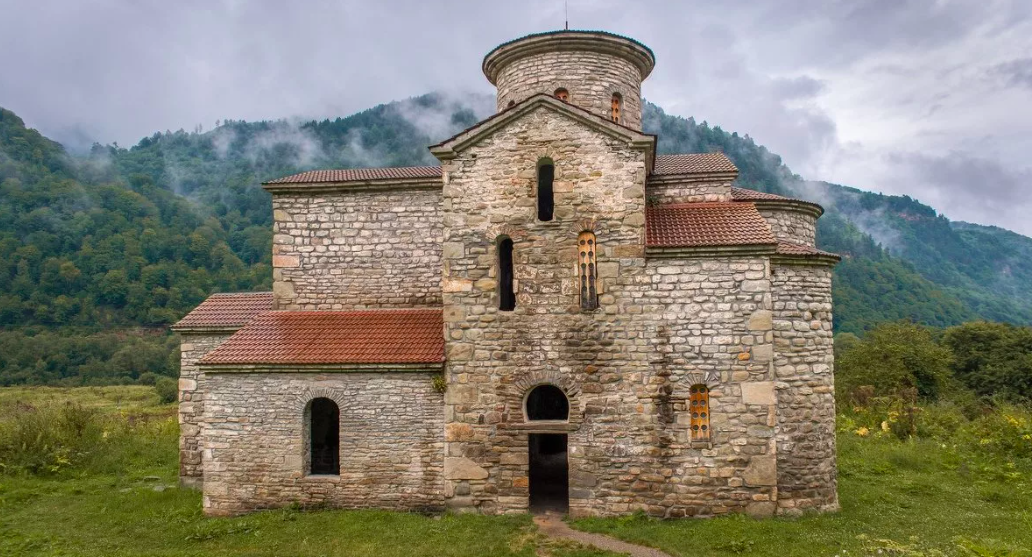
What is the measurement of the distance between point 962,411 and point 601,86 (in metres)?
19.4

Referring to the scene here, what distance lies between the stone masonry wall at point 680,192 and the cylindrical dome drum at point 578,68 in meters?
2.52

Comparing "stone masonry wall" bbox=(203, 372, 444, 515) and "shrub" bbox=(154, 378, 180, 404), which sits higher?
"stone masonry wall" bbox=(203, 372, 444, 515)

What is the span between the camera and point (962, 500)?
12820mm

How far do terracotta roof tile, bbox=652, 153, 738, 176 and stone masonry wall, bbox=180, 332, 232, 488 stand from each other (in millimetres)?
9852

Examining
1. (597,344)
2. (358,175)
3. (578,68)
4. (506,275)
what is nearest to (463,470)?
(597,344)

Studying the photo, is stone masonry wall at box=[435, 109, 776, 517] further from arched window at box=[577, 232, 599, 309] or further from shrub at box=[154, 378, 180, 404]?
shrub at box=[154, 378, 180, 404]

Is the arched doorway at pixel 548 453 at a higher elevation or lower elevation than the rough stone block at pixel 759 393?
lower

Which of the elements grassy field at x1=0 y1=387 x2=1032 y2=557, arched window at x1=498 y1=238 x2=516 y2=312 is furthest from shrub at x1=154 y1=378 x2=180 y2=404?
arched window at x1=498 y1=238 x2=516 y2=312

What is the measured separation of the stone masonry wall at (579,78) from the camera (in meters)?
14.6

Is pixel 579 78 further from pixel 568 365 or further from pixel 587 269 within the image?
pixel 568 365

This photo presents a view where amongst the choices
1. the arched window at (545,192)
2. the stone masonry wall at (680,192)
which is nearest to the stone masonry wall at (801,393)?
the stone masonry wall at (680,192)

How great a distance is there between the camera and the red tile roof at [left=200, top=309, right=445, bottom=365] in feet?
39.0

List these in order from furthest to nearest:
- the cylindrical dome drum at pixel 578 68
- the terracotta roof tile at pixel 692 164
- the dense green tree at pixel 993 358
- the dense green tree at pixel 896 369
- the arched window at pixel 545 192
→ the dense green tree at pixel 993 358 → the dense green tree at pixel 896 369 → the cylindrical dome drum at pixel 578 68 → the terracotta roof tile at pixel 692 164 → the arched window at pixel 545 192

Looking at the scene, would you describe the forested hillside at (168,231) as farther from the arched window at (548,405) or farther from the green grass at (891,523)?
the green grass at (891,523)
